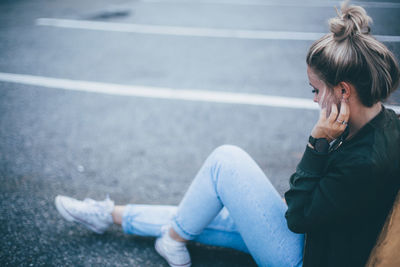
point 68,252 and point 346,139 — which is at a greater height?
point 346,139

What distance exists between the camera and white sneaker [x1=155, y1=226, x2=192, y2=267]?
1.92 meters

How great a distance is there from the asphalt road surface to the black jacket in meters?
0.42

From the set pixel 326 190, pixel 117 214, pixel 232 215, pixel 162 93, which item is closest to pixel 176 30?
pixel 162 93

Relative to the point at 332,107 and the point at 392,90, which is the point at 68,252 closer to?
the point at 332,107

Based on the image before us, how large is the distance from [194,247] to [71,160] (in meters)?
1.64

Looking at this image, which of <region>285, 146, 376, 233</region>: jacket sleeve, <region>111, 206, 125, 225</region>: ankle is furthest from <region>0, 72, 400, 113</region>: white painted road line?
<region>285, 146, 376, 233</region>: jacket sleeve

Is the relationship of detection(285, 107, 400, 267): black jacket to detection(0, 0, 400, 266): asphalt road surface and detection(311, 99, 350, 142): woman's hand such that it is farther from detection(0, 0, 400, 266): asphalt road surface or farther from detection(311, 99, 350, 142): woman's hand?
detection(0, 0, 400, 266): asphalt road surface

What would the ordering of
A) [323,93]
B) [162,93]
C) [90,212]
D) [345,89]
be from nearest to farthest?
[345,89] → [323,93] → [90,212] → [162,93]

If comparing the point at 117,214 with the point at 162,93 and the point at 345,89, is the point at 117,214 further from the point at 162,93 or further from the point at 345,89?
the point at 162,93

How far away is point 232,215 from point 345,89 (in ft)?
2.93

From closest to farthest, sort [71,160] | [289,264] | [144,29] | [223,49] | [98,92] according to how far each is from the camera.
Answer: [289,264] < [71,160] < [98,92] < [223,49] < [144,29]

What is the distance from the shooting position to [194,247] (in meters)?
2.15

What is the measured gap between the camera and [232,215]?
1691mm

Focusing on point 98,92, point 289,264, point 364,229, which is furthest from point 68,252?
point 98,92
